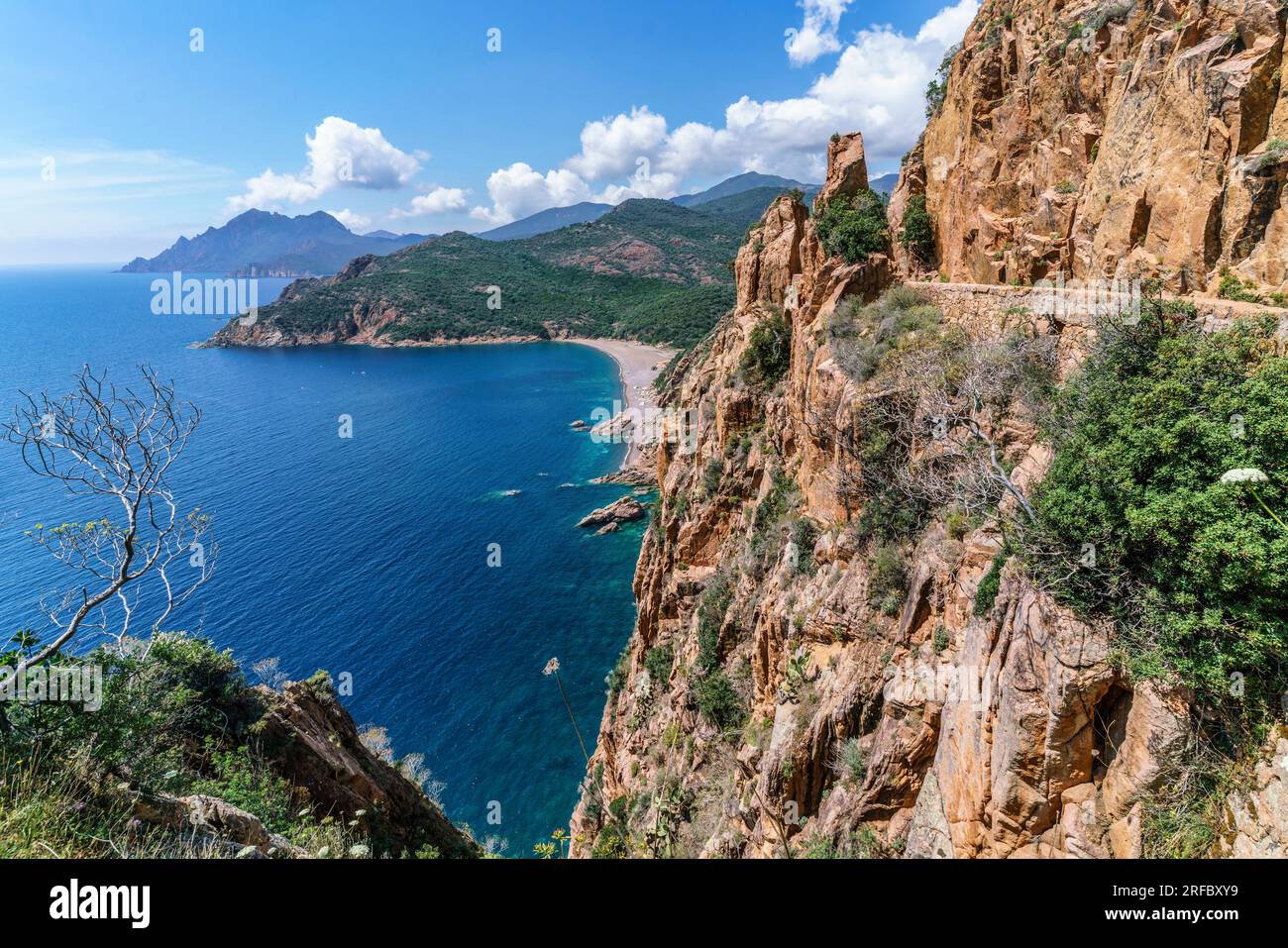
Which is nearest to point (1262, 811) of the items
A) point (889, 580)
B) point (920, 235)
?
point (889, 580)

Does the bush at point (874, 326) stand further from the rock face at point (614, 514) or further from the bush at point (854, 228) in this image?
the rock face at point (614, 514)

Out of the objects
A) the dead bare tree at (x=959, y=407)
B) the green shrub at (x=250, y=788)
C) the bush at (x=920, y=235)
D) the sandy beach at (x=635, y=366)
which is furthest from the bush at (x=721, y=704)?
the sandy beach at (x=635, y=366)

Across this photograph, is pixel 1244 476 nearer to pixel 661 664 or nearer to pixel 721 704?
pixel 721 704

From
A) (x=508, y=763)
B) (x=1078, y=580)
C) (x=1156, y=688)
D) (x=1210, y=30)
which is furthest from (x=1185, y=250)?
(x=508, y=763)

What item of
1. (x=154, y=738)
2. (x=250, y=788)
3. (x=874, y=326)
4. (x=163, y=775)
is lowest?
(x=250, y=788)

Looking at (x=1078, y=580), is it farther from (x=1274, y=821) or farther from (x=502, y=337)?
(x=502, y=337)
